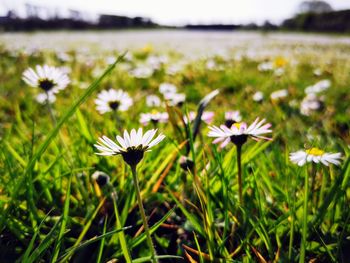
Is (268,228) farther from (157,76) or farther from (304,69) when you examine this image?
(304,69)

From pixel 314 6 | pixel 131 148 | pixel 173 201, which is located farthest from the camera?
pixel 314 6

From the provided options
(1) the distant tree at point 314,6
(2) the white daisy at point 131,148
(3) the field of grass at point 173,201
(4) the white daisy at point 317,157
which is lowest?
(3) the field of grass at point 173,201

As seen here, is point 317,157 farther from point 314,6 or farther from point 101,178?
point 314,6

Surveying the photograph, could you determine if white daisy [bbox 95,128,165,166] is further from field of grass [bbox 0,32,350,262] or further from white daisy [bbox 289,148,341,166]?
white daisy [bbox 289,148,341,166]

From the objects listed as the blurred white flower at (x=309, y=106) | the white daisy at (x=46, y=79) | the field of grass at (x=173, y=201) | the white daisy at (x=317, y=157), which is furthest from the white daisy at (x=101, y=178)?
the blurred white flower at (x=309, y=106)

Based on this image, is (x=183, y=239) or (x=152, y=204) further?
(x=152, y=204)

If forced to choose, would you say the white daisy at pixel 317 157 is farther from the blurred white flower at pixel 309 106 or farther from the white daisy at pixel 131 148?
the blurred white flower at pixel 309 106

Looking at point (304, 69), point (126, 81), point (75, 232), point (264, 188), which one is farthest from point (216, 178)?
point (304, 69)

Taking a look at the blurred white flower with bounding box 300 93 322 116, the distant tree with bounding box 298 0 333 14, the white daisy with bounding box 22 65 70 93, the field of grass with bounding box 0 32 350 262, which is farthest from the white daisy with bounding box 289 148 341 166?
the distant tree with bounding box 298 0 333 14

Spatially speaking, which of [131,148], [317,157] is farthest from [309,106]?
[131,148]

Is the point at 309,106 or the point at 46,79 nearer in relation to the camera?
the point at 46,79

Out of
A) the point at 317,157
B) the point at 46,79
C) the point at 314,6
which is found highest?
the point at 314,6
